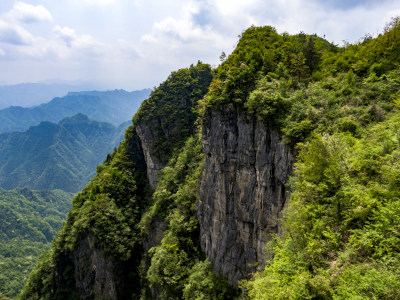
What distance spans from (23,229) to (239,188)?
14511 cm

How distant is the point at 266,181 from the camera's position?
65.7 ft

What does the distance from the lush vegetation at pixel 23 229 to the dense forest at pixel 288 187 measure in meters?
47.9

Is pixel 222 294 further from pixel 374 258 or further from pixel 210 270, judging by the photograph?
pixel 374 258

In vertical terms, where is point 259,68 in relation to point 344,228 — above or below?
above

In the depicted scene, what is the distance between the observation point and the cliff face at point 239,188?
64.2ft

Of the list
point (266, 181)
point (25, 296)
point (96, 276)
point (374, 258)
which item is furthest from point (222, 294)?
point (25, 296)

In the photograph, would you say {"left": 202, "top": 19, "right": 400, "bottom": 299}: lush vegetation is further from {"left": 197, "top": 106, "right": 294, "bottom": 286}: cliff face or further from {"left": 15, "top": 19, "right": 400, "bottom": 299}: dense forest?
{"left": 197, "top": 106, "right": 294, "bottom": 286}: cliff face

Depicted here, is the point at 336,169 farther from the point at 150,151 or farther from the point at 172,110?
the point at 172,110

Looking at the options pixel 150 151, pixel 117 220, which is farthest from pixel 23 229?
pixel 150 151

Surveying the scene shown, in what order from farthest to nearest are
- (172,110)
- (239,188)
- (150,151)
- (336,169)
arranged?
(172,110) < (150,151) < (239,188) < (336,169)

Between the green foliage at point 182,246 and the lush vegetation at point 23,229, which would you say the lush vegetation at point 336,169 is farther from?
the lush vegetation at point 23,229

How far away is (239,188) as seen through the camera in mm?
23984

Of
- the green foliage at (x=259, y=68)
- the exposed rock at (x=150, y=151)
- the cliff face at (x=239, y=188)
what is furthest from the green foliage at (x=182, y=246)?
the green foliage at (x=259, y=68)

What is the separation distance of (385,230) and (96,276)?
152 feet
